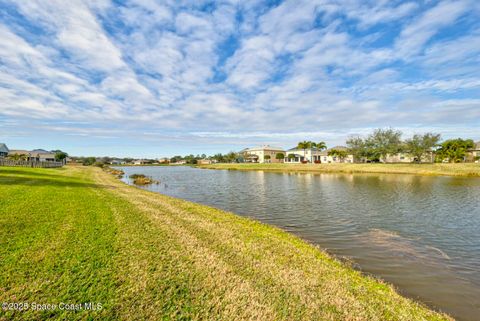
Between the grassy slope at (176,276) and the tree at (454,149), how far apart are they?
7457 centimetres

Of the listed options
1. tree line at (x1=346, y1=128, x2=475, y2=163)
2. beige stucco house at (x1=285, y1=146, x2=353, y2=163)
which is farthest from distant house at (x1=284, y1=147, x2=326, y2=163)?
tree line at (x1=346, y1=128, x2=475, y2=163)

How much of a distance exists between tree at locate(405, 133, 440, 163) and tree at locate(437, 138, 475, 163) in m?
2.45

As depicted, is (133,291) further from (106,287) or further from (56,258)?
(56,258)

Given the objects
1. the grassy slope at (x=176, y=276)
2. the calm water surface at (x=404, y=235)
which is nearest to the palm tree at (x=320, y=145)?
the calm water surface at (x=404, y=235)

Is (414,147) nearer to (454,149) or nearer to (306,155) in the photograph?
(454,149)

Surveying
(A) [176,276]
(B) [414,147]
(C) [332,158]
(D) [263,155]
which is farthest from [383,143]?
(A) [176,276]

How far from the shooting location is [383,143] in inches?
2709

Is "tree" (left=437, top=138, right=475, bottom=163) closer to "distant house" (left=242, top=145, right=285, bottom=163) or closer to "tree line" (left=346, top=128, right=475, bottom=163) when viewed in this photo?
"tree line" (left=346, top=128, right=475, bottom=163)

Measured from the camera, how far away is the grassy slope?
429 centimetres

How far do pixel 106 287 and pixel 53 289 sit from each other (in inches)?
35.7

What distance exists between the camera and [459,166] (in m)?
47.2

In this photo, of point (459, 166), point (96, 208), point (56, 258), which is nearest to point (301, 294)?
point (56, 258)

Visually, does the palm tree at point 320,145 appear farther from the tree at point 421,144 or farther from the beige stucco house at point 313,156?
the tree at point 421,144

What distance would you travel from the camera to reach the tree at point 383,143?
219ft
